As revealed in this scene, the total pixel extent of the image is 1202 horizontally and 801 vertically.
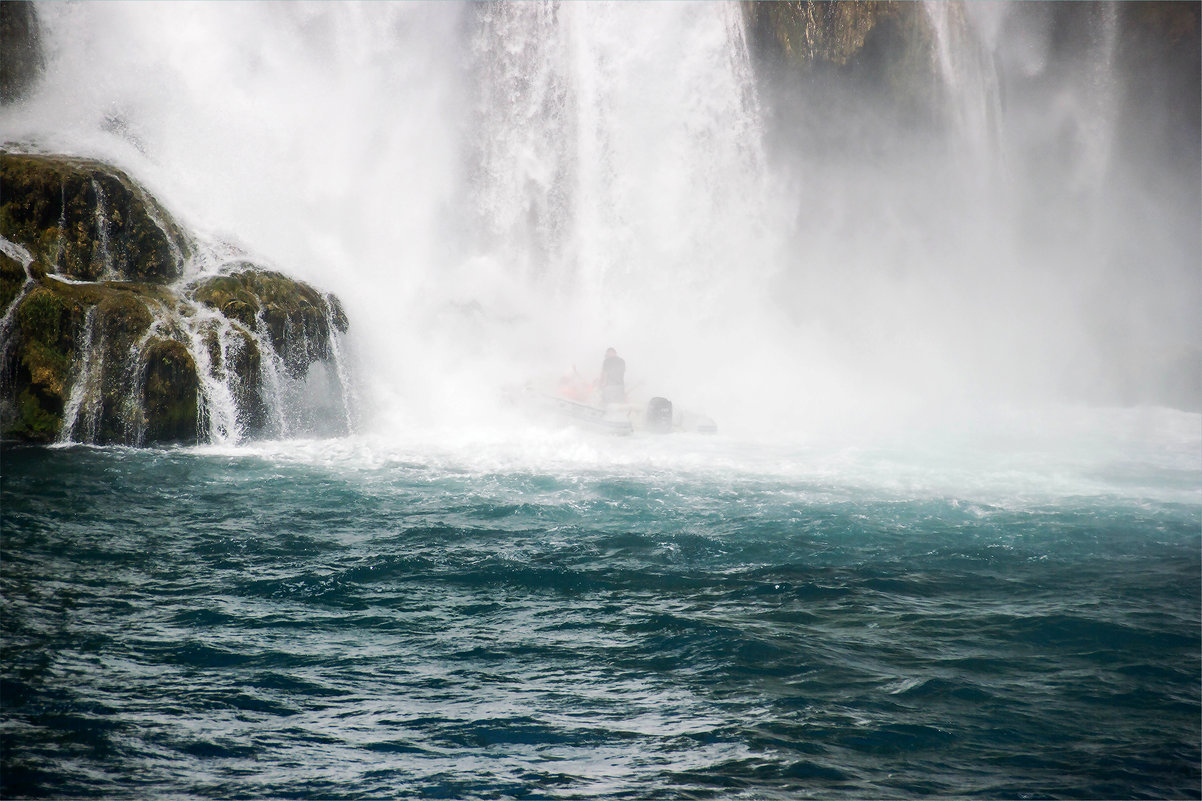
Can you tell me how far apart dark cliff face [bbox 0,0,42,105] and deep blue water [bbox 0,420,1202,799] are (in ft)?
33.2

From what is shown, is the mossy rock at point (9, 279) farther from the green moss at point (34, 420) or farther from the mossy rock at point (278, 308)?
the mossy rock at point (278, 308)

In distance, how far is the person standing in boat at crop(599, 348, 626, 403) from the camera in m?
17.5

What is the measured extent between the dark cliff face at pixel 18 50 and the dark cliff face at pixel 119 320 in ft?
13.6

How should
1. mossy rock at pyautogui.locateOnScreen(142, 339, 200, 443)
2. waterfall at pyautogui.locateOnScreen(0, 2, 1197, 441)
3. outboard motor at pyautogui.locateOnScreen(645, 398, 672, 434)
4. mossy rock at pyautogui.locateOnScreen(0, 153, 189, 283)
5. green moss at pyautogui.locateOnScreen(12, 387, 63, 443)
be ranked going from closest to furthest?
green moss at pyautogui.locateOnScreen(12, 387, 63, 443), mossy rock at pyautogui.locateOnScreen(142, 339, 200, 443), mossy rock at pyautogui.locateOnScreen(0, 153, 189, 283), outboard motor at pyautogui.locateOnScreen(645, 398, 672, 434), waterfall at pyautogui.locateOnScreen(0, 2, 1197, 441)

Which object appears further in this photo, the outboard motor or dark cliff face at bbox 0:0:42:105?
dark cliff face at bbox 0:0:42:105

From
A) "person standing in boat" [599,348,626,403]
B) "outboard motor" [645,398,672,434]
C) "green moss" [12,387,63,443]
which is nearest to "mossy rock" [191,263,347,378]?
"green moss" [12,387,63,443]

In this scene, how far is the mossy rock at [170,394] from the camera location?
12945 mm

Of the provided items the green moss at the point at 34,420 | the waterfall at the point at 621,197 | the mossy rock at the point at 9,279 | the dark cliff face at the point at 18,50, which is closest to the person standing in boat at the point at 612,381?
the waterfall at the point at 621,197

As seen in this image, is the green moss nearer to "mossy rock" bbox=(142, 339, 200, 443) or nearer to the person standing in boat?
"mossy rock" bbox=(142, 339, 200, 443)

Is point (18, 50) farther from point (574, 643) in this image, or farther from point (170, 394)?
point (574, 643)

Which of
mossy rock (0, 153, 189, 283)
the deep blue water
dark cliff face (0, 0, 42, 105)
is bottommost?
the deep blue water

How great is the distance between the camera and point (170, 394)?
42.9 feet

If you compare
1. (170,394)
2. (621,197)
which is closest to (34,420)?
(170,394)

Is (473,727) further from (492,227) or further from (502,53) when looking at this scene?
(502,53)
